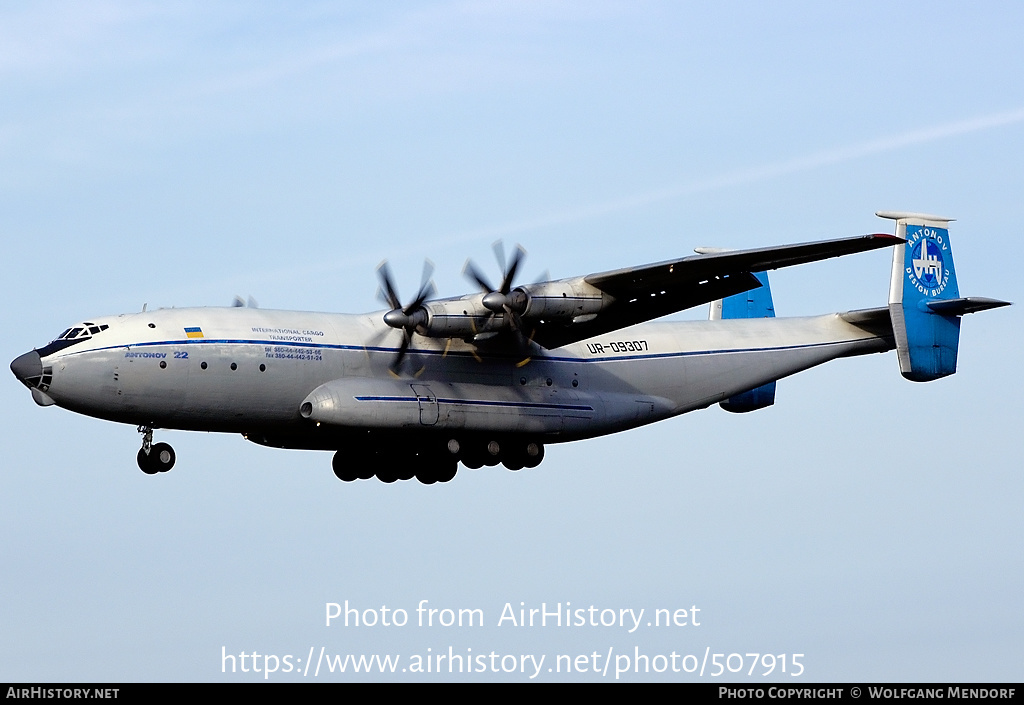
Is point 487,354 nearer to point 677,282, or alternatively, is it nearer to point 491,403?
point 491,403

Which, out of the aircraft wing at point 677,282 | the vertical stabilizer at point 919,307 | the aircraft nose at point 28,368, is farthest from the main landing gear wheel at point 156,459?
the vertical stabilizer at point 919,307

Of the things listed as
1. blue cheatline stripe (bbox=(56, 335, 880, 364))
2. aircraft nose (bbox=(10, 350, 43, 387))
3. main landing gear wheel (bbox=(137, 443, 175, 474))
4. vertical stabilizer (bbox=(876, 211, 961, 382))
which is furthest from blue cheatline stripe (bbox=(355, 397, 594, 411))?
vertical stabilizer (bbox=(876, 211, 961, 382))

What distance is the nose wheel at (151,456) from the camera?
96.9 feet

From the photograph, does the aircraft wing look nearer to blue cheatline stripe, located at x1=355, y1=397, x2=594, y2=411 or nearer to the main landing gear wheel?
blue cheatline stripe, located at x1=355, y1=397, x2=594, y2=411

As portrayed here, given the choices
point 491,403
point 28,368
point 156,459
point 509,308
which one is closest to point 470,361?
point 491,403

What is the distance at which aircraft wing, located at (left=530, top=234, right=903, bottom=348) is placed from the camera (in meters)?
29.4

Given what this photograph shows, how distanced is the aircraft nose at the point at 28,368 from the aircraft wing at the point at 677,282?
8659mm

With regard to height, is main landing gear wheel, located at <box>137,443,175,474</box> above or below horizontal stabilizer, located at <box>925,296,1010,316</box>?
below

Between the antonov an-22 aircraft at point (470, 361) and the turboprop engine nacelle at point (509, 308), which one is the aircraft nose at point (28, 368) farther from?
the turboprop engine nacelle at point (509, 308)

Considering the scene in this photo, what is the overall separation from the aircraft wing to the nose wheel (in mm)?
6948

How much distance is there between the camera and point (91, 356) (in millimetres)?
28406

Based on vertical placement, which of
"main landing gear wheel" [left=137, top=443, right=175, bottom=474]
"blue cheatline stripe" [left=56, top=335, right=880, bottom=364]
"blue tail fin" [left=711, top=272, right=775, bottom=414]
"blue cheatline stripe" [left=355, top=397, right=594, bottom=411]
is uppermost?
"blue tail fin" [left=711, top=272, right=775, bottom=414]

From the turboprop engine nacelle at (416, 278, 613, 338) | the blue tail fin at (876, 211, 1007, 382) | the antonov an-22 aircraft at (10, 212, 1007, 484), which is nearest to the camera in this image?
the antonov an-22 aircraft at (10, 212, 1007, 484)
